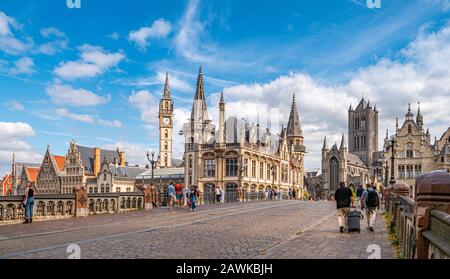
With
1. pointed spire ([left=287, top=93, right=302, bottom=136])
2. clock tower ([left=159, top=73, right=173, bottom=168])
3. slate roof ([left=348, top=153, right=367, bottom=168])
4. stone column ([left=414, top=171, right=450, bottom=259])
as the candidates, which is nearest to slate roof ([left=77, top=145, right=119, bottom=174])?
clock tower ([left=159, top=73, right=173, bottom=168])

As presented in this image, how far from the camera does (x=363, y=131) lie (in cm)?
13462

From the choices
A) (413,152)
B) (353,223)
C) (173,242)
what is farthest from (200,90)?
(173,242)

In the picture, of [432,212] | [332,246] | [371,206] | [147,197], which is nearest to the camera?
[432,212]

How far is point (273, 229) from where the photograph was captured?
49.8 ft

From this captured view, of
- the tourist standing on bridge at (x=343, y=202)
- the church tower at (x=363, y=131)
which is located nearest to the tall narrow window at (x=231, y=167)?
the tourist standing on bridge at (x=343, y=202)

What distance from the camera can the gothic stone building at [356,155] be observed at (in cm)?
11612

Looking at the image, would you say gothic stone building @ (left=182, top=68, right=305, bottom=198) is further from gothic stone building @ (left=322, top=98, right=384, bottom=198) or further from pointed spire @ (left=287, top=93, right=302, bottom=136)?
gothic stone building @ (left=322, top=98, right=384, bottom=198)

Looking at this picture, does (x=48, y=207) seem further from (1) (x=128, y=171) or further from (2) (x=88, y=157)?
(2) (x=88, y=157)

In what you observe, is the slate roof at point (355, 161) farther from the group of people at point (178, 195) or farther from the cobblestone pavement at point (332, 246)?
the cobblestone pavement at point (332, 246)

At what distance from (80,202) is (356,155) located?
12209 cm

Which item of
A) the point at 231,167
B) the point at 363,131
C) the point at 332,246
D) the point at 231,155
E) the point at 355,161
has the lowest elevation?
the point at 332,246

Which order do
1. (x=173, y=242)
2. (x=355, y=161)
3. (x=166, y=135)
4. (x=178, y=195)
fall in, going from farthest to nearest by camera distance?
1. (x=355, y=161)
2. (x=166, y=135)
3. (x=178, y=195)
4. (x=173, y=242)

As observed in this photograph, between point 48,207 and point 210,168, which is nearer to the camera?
point 48,207
